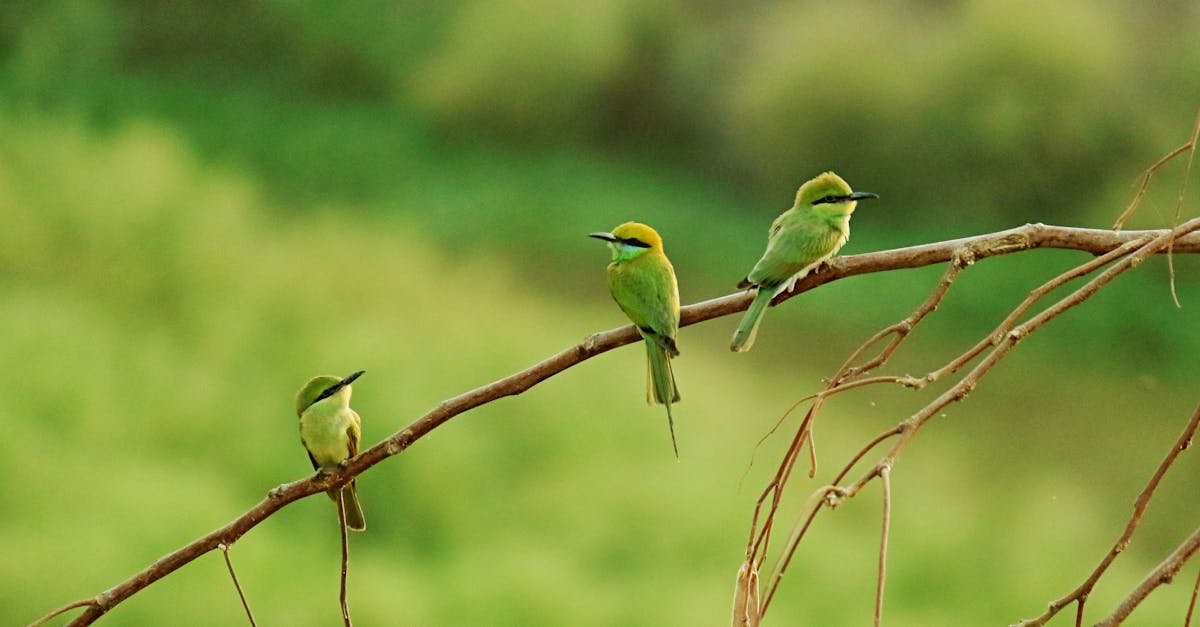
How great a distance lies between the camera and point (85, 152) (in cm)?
274

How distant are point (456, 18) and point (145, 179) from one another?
830 millimetres

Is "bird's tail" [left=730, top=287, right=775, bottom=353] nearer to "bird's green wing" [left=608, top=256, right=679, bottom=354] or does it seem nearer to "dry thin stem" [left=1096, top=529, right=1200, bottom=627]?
"bird's green wing" [left=608, top=256, right=679, bottom=354]

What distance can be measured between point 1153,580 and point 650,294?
1.50 feet

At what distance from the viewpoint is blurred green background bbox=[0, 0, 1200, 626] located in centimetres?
242

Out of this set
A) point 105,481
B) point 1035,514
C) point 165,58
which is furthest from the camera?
point 165,58

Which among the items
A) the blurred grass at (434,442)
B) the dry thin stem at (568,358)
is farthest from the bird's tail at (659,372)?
the blurred grass at (434,442)

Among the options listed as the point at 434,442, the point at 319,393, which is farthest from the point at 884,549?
the point at 434,442

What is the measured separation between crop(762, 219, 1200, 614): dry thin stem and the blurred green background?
73.8 inches

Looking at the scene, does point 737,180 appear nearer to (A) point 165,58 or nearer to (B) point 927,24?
(B) point 927,24

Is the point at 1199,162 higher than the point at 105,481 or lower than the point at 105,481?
lower

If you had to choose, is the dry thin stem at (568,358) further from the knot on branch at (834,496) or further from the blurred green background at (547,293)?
the blurred green background at (547,293)

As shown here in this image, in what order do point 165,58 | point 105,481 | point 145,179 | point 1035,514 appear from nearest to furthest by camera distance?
point 105,481, point 1035,514, point 145,179, point 165,58

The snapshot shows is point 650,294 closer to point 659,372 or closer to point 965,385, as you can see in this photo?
point 659,372

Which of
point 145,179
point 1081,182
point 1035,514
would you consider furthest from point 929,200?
point 145,179
